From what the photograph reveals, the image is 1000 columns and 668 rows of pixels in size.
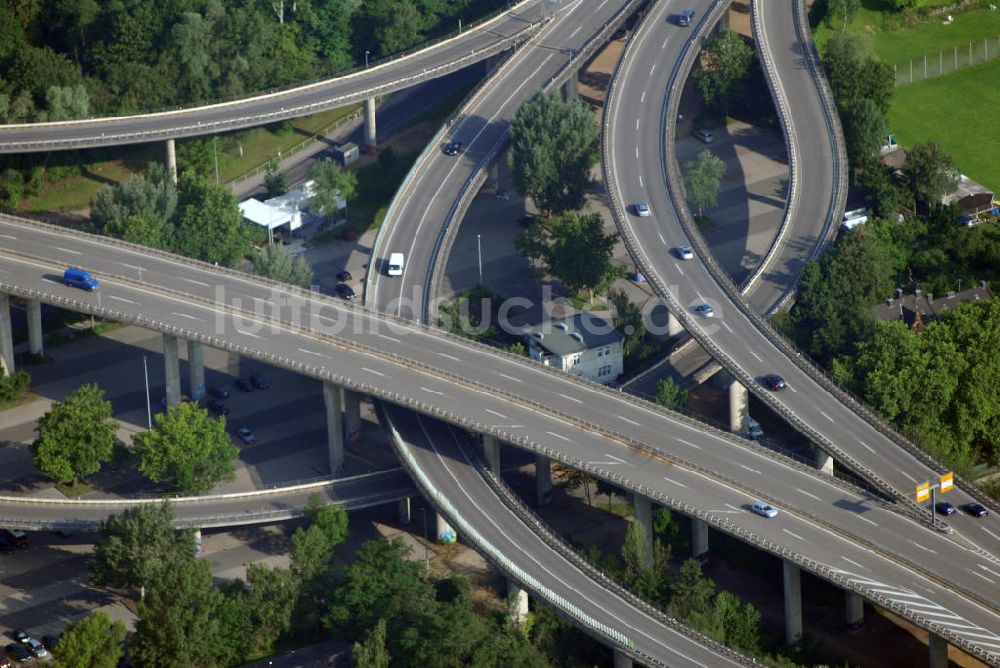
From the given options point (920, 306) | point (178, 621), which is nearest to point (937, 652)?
point (920, 306)

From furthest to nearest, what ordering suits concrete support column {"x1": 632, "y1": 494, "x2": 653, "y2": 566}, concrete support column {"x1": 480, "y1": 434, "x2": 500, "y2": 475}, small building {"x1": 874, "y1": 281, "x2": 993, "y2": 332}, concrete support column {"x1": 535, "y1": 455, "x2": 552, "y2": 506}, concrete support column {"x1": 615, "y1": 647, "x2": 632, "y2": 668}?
1. small building {"x1": 874, "y1": 281, "x2": 993, "y2": 332}
2. concrete support column {"x1": 535, "y1": 455, "x2": 552, "y2": 506}
3. concrete support column {"x1": 480, "y1": 434, "x2": 500, "y2": 475}
4. concrete support column {"x1": 632, "y1": 494, "x2": 653, "y2": 566}
5. concrete support column {"x1": 615, "y1": 647, "x2": 632, "y2": 668}

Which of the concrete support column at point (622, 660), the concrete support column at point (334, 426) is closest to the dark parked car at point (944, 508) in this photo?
the concrete support column at point (622, 660)

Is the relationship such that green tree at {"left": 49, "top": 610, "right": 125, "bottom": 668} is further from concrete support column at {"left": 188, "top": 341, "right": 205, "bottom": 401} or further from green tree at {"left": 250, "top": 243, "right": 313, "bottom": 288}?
green tree at {"left": 250, "top": 243, "right": 313, "bottom": 288}

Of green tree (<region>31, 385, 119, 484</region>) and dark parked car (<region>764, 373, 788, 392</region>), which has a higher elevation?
dark parked car (<region>764, 373, 788, 392</region>)

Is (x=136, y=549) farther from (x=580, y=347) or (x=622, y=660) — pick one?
(x=580, y=347)

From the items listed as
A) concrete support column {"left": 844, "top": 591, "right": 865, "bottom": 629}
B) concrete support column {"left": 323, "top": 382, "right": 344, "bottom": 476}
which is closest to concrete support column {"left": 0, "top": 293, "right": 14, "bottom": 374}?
concrete support column {"left": 323, "top": 382, "right": 344, "bottom": 476}

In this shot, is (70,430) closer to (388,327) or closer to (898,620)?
(388,327)

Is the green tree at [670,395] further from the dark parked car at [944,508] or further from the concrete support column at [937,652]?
the concrete support column at [937,652]
